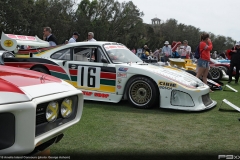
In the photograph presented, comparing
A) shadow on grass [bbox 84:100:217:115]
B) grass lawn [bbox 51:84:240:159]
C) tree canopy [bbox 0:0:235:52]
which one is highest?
tree canopy [bbox 0:0:235:52]

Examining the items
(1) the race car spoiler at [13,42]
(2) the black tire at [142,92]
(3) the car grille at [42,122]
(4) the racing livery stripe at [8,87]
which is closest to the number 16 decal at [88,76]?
(2) the black tire at [142,92]

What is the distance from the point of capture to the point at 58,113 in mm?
2605

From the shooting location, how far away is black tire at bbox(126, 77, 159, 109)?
578 centimetres

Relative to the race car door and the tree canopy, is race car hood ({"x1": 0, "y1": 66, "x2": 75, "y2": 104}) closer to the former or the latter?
the race car door

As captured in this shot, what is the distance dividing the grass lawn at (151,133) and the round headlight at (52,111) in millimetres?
858

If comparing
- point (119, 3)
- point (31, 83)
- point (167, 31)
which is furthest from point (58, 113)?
point (167, 31)

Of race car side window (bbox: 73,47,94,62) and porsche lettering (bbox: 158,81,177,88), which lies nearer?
porsche lettering (bbox: 158,81,177,88)

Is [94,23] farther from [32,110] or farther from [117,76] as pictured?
[32,110]

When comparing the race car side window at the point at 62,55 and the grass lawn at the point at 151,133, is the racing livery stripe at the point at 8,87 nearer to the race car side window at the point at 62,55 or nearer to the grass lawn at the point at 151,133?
the grass lawn at the point at 151,133

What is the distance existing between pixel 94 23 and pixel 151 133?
54.3 metres

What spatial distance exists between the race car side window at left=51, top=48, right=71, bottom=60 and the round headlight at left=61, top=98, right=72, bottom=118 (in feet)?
13.3

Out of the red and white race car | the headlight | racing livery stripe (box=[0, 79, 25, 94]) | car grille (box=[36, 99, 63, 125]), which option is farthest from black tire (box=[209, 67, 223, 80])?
racing livery stripe (box=[0, 79, 25, 94])

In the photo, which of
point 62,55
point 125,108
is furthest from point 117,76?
point 62,55

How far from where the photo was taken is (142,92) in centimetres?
594
